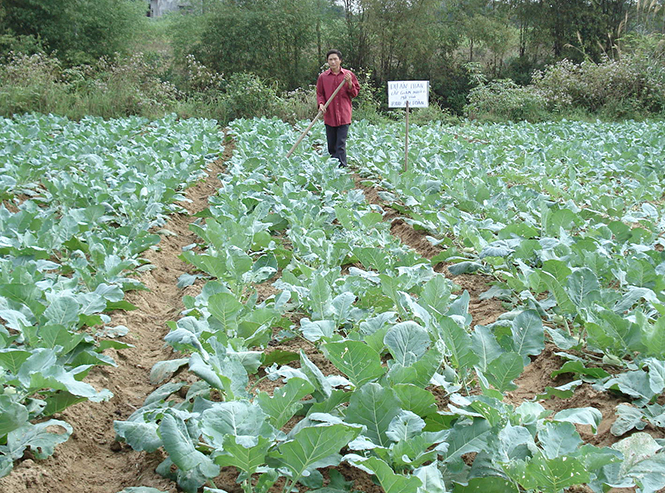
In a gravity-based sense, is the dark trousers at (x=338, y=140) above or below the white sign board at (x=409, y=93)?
below

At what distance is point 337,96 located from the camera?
8945 millimetres

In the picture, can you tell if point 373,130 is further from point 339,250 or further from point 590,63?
point 590,63

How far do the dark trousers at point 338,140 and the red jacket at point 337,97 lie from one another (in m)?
0.19

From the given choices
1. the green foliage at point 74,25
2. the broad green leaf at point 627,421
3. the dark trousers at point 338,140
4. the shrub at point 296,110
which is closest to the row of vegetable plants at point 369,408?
the broad green leaf at point 627,421

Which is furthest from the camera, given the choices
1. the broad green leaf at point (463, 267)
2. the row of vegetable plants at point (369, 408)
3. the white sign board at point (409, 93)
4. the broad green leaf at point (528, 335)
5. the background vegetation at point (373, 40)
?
the background vegetation at point (373, 40)

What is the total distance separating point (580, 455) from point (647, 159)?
27.3 feet

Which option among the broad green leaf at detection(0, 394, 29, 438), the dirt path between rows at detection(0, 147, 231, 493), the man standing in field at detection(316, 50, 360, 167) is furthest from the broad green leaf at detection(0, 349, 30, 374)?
the man standing in field at detection(316, 50, 360, 167)

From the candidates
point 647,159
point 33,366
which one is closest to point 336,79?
point 647,159

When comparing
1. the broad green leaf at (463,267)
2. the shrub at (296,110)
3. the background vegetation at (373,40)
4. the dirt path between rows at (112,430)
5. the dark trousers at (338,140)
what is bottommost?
the dirt path between rows at (112,430)

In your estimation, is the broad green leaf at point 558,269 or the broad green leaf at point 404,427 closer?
the broad green leaf at point 404,427

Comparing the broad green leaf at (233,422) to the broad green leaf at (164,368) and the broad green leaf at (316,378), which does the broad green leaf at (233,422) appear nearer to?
the broad green leaf at (316,378)

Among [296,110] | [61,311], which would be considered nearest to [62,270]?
[61,311]

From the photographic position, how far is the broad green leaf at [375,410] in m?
1.84

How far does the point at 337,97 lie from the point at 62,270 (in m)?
5.84
